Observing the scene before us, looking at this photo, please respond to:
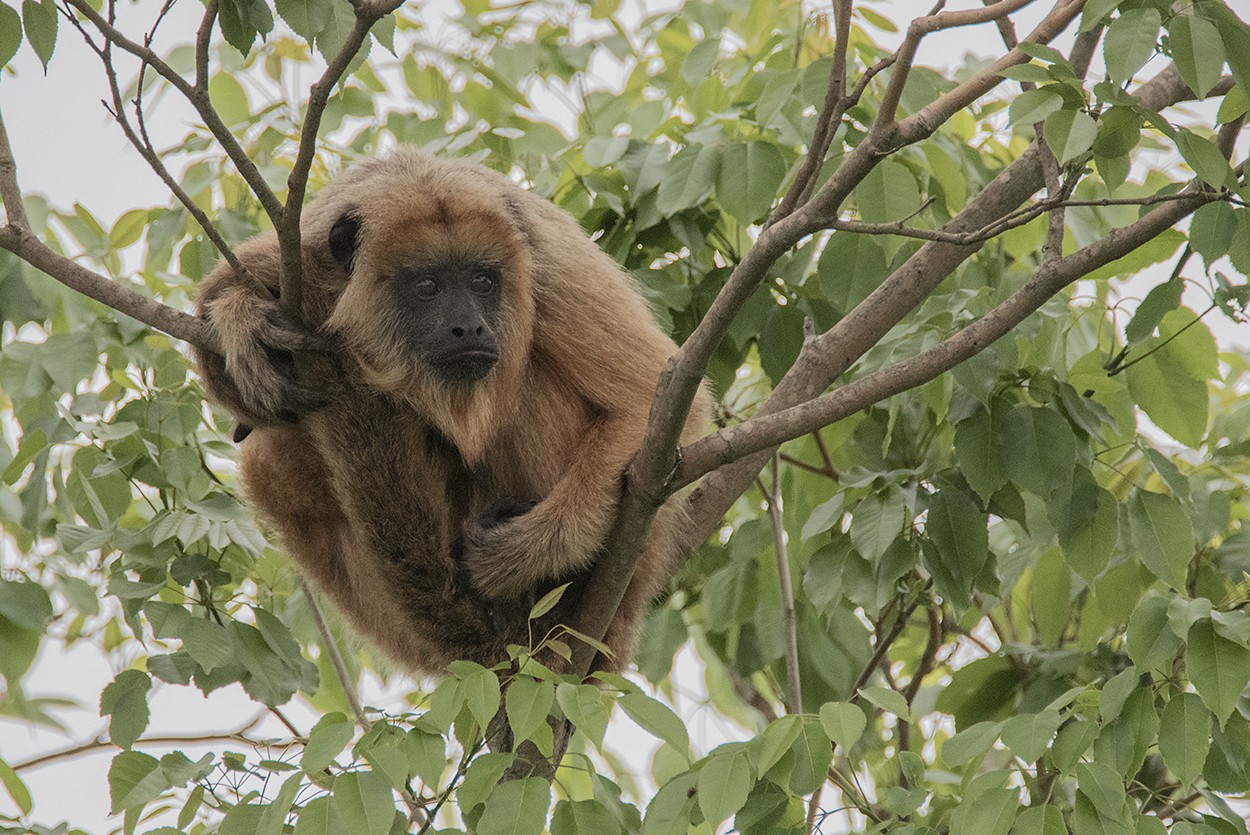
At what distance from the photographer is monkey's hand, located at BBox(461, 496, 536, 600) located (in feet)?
11.2

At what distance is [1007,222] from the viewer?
8.34 feet

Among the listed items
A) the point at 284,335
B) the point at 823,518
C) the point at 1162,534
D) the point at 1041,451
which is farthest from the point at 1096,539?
the point at 284,335

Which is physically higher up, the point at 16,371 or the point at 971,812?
the point at 16,371

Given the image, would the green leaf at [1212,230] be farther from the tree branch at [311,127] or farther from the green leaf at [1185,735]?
the tree branch at [311,127]

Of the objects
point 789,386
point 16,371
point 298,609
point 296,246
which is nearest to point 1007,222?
point 789,386

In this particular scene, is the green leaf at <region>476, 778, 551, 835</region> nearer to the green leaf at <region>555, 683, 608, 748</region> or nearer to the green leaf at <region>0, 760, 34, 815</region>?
the green leaf at <region>555, 683, 608, 748</region>

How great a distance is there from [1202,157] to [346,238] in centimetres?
230

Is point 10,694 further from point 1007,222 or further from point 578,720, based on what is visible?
point 1007,222

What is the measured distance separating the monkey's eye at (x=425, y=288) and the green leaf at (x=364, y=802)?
1598 mm

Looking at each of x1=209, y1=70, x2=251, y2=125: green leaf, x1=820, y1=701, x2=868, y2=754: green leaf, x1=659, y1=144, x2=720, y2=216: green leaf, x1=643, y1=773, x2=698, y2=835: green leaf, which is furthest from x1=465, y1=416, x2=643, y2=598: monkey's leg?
x1=209, y1=70, x2=251, y2=125: green leaf

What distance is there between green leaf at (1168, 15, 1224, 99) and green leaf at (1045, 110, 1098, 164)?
0.59 ft

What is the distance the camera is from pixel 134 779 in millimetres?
2867

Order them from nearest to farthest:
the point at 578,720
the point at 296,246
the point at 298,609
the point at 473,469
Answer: the point at 578,720, the point at 296,246, the point at 473,469, the point at 298,609

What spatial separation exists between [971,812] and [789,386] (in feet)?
4.36
